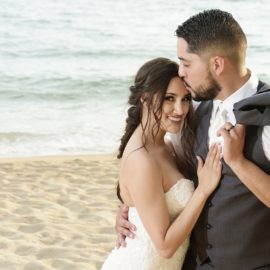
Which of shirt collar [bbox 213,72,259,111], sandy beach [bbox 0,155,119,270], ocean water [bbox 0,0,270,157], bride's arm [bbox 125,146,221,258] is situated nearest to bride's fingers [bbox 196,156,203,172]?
bride's arm [bbox 125,146,221,258]

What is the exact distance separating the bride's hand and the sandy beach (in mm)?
2612

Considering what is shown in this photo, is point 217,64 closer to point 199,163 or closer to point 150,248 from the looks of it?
point 199,163

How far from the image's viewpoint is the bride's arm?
298cm

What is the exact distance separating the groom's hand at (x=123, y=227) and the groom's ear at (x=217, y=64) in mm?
836

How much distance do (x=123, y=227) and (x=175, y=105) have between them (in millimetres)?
665

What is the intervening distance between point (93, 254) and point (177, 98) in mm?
2844

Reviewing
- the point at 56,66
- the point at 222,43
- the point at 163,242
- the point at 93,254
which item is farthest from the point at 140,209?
the point at 56,66

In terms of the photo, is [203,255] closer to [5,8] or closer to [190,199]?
[190,199]

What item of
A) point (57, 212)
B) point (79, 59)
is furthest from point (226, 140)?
point (79, 59)

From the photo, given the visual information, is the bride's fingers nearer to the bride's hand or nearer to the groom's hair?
the bride's hand

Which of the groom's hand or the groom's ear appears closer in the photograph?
the groom's ear

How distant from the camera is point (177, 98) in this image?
3.11 metres

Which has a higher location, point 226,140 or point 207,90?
point 207,90

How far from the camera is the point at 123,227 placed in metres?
3.34
